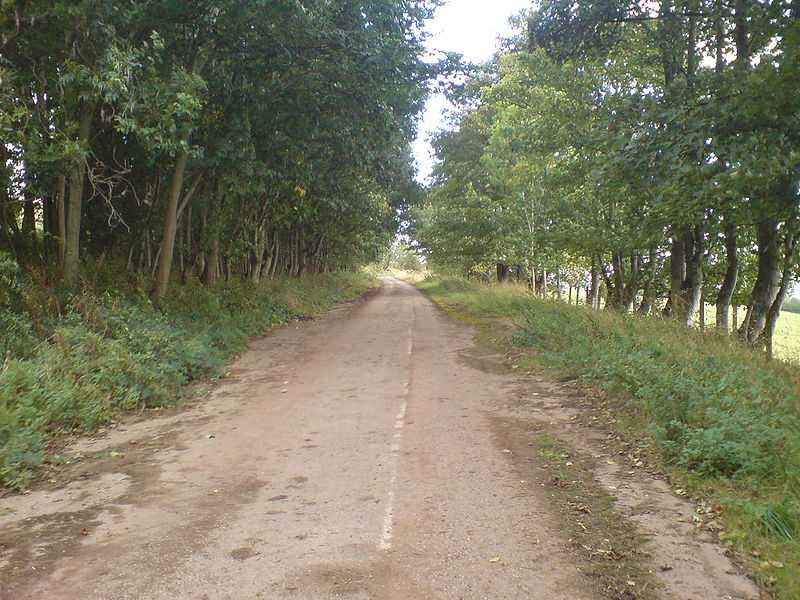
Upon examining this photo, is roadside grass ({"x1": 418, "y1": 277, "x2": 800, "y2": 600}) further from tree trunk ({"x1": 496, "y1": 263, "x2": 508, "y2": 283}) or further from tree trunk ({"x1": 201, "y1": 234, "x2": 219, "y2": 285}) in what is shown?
tree trunk ({"x1": 496, "y1": 263, "x2": 508, "y2": 283})

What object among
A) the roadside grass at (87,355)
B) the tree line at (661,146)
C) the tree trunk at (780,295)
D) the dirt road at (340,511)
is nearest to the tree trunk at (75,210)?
the roadside grass at (87,355)

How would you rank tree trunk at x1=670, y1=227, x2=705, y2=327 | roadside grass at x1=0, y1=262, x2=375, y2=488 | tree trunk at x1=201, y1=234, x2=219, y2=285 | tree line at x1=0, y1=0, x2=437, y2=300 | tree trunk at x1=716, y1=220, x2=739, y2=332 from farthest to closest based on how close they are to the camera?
tree trunk at x1=201, y1=234, x2=219, y2=285 → tree trunk at x1=670, y1=227, x2=705, y2=327 → tree trunk at x1=716, y1=220, x2=739, y2=332 → tree line at x1=0, y1=0, x2=437, y2=300 → roadside grass at x1=0, y1=262, x2=375, y2=488

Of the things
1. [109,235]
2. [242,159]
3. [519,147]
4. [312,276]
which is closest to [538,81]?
[519,147]

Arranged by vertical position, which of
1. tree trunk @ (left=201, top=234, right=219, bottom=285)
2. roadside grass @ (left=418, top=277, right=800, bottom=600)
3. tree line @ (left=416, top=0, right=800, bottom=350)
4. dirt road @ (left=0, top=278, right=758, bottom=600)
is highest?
tree line @ (left=416, top=0, right=800, bottom=350)

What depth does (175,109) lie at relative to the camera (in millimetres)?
9938

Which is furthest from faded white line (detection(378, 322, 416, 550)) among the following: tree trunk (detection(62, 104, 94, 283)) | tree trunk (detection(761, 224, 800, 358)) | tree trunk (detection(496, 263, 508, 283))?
tree trunk (detection(496, 263, 508, 283))

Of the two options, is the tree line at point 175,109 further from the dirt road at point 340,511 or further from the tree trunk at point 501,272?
the tree trunk at point 501,272

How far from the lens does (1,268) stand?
8781 mm

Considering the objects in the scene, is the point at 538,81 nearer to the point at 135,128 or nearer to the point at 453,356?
the point at 453,356

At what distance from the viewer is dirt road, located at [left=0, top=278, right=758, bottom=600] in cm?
369

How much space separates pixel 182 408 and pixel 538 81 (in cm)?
1208

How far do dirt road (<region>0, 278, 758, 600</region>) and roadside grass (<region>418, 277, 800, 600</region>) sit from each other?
28cm

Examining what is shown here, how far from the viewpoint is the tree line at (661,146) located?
919 centimetres

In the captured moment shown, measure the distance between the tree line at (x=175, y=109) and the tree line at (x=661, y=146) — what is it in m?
2.54
